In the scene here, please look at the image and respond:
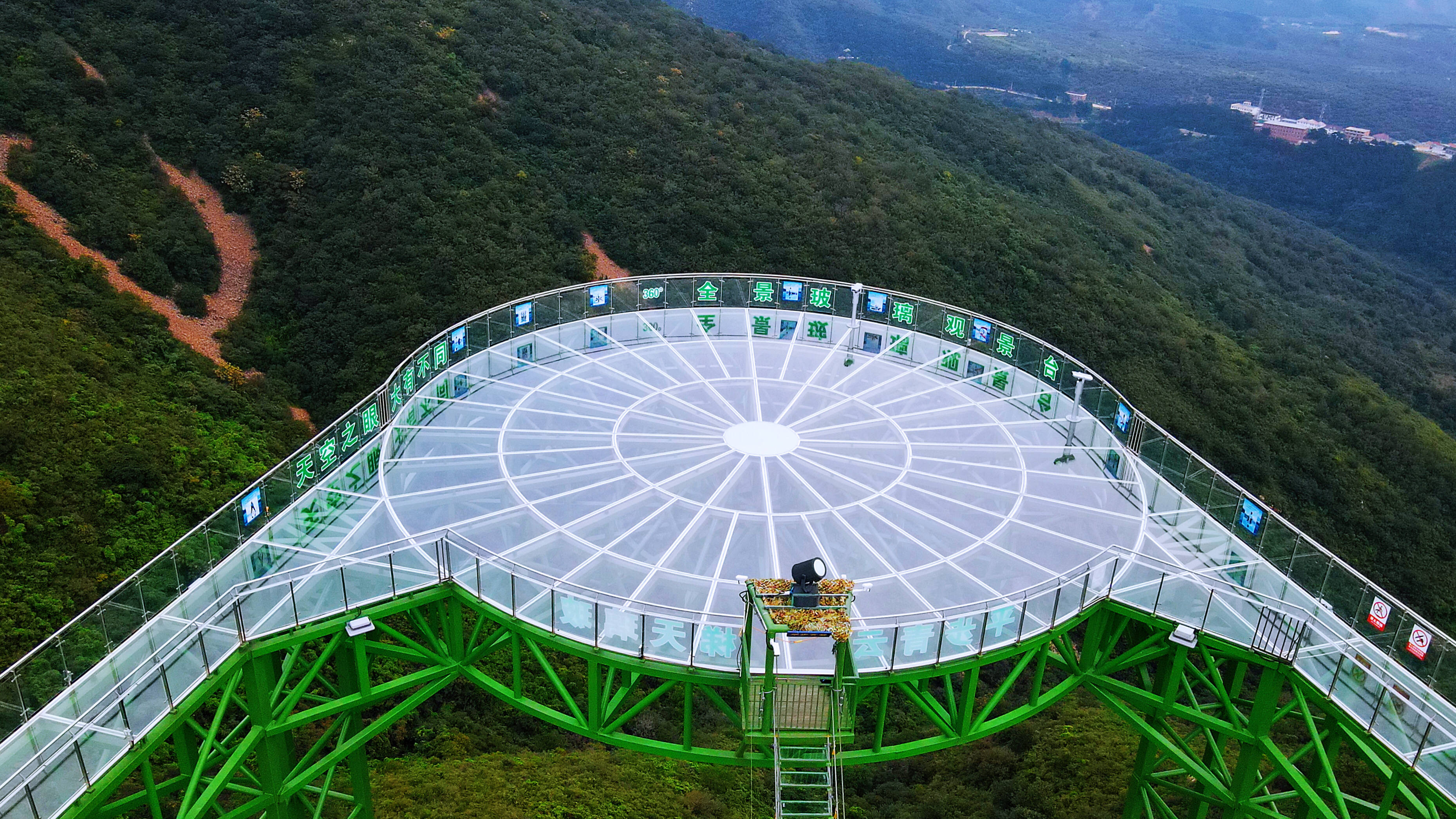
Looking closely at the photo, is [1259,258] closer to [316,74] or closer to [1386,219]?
[1386,219]

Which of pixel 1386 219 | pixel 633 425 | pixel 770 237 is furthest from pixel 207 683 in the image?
pixel 1386 219

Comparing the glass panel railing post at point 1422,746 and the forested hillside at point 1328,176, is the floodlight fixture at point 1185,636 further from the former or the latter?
the forested hillside at point 1328,176

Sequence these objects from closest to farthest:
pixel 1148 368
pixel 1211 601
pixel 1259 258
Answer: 1. pixel 1211 601
2. pixel 1148 368
3. pixel 1259 258

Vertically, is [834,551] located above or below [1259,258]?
above

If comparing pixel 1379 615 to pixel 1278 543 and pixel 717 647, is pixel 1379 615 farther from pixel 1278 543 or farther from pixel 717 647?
pixel 717 647

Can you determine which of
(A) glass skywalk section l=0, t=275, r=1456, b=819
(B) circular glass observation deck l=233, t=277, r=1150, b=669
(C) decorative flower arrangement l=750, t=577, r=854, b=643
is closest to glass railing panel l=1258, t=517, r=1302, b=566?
(A) glass skywalk section l=0, t=275, r=1456, b=819

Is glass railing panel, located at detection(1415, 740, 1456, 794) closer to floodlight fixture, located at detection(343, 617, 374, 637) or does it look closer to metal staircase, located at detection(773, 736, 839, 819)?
metal staircase, located at detection(773, 736, 839, 819)

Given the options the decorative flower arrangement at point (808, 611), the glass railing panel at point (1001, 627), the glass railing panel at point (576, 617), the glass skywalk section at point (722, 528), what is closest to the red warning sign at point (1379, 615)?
the glass skywalk section at point (722, 528)
